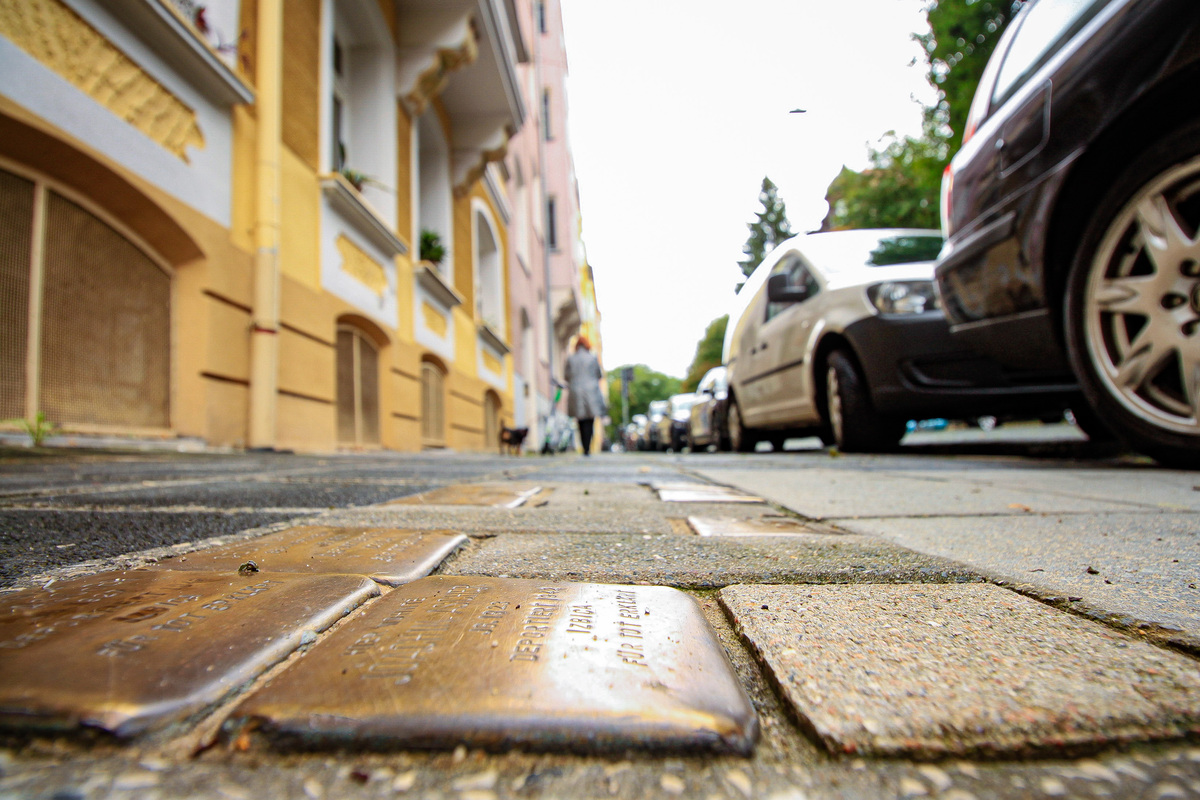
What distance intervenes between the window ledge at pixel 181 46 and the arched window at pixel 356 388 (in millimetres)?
2423

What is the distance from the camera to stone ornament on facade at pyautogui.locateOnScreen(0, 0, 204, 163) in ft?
10.7

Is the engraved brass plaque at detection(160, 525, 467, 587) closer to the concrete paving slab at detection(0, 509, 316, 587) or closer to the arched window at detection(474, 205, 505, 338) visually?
the concrete paving slab at detection(0, 509, 316, 587)

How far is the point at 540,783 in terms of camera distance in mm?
424

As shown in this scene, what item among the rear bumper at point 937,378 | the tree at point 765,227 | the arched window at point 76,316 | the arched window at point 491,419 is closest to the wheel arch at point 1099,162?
the rear bumper at point 937,378

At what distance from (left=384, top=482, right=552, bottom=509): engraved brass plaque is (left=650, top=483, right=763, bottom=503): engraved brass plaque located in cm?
43

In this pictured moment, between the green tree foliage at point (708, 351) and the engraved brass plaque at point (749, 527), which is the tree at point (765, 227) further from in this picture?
the engraved brass plaque at point (749, 527)

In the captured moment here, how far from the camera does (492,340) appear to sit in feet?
40.5

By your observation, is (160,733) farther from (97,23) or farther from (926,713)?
(97,23)

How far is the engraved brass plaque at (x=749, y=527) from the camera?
1372 millimetres

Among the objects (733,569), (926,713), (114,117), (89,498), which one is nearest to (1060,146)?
(733,569)

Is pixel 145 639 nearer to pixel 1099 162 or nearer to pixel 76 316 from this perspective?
pixel 1099 162

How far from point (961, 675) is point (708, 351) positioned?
51842 millimetres

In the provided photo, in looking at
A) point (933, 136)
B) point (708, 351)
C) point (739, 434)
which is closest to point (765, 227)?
point (708, 351)

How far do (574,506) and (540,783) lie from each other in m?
1.48
